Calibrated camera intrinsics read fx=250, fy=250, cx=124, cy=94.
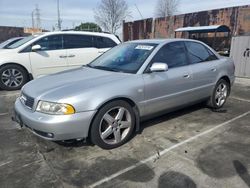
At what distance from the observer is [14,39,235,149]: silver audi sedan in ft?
10.0

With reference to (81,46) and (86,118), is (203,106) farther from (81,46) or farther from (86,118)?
(81,46)

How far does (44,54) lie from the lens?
23.6 feet

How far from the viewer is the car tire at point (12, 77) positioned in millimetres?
6871

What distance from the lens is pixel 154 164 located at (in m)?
3.03

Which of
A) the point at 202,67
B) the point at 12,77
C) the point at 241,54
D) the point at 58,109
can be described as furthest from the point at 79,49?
the point at 241,54

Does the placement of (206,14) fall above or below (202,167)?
above

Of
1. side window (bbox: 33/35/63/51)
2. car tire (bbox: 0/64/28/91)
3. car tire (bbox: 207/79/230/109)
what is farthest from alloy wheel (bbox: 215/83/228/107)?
car tire (bbox: 0/64/28/91)

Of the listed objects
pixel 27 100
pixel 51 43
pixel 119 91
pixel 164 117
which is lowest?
pixel 164 117

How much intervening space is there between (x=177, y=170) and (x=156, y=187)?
423mm

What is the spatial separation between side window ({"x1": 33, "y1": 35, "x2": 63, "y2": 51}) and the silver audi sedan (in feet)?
10.8

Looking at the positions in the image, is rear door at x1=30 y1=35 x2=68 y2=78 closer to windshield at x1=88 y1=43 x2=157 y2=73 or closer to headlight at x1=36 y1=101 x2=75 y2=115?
windshield at x1=88 y1=43 x2=157 y2=73

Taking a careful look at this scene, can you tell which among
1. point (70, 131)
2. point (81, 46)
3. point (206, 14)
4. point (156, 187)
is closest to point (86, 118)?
point (70, 131)

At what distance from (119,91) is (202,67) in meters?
1.99

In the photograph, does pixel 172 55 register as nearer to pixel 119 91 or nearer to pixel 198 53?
pixel 198 53
